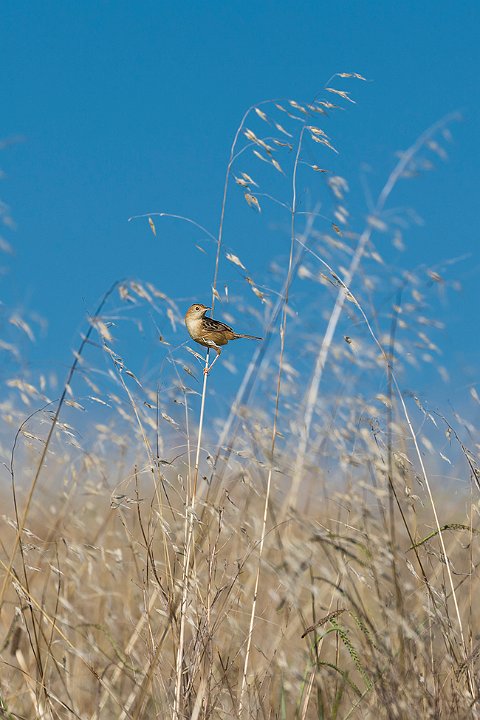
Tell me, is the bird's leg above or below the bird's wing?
below

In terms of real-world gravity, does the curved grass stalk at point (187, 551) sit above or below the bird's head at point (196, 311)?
below

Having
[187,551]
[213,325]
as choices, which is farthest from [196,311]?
[187,551]

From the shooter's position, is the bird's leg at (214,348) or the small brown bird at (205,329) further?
the small brown bird at (205,329)

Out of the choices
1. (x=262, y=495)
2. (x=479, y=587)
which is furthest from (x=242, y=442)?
(x=479, y=587)

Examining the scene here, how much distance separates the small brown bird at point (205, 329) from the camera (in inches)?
134

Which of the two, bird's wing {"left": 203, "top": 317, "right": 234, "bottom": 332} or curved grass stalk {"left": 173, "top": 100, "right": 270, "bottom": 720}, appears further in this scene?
bird's wing {"left": 203, "top": 317, "right": 234, "bottom": 332}

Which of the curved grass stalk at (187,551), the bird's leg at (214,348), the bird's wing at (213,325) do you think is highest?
the bird's wing at (213,325)

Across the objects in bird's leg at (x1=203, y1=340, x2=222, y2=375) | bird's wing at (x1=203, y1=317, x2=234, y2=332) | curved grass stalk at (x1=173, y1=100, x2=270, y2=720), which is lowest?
curved grass stalk at (x1=173, y1=100, x2=270, y2=720)

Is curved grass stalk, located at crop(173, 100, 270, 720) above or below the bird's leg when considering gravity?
below

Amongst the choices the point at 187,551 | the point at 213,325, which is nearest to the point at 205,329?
the point at 213,325

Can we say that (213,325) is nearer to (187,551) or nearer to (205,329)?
(205,329)

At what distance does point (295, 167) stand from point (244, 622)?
160cm

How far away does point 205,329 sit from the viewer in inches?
135

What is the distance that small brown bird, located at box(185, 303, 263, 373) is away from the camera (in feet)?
11.1
